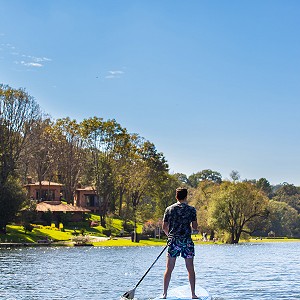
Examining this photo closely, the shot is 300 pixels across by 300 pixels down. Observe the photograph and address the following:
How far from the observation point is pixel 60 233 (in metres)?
94.5

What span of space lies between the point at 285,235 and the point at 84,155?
245 feet

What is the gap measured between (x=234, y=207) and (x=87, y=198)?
3832 cm

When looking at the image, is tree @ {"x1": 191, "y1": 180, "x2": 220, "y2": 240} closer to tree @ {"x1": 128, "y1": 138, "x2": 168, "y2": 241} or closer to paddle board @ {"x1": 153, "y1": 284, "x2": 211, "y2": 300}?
tree @ {"x1": 128, "y1": 138, "x2": 168, "y2": 241}

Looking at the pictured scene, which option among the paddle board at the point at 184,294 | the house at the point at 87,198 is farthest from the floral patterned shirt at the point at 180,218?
the house at the point at 87,198

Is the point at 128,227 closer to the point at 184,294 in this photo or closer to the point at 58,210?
the point at 58,210

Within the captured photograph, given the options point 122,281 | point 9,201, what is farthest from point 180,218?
point 9,201

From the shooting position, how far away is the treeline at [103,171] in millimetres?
90875

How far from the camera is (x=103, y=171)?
114 m

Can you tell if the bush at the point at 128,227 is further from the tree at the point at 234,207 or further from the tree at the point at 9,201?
the tree at the point at 9,201

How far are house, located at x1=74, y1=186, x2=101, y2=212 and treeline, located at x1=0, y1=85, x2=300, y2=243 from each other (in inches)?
68.8

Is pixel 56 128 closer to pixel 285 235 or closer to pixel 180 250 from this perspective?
pixel 285 235

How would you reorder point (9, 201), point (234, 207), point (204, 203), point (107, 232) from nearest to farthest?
point (9, 201) < point (107, 232) < point (234, 207) < point (204, 203)

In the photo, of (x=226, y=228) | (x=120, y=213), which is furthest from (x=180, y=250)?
(x=120, y=213)

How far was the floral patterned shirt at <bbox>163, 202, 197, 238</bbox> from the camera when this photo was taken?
736 inches
